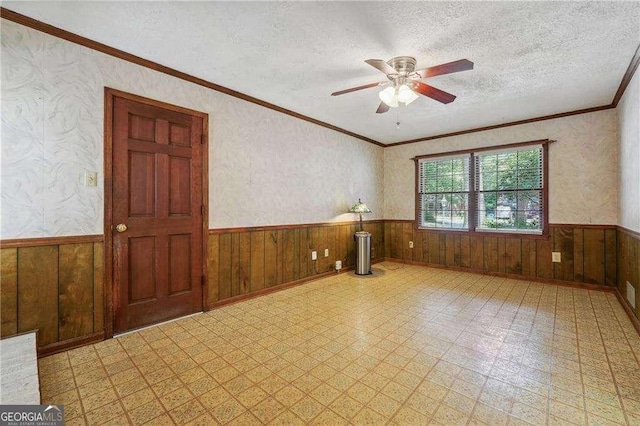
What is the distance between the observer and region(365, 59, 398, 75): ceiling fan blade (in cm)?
225

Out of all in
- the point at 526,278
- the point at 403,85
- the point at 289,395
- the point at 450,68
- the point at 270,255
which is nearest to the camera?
the point at 289,395

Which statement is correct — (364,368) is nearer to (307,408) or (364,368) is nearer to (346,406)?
(346,406)

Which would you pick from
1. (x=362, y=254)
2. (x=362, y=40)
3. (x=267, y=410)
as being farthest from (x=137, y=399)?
(x=362, y=254)

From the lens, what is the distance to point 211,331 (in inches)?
108

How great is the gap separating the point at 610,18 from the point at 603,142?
2635mm

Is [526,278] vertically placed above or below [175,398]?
above

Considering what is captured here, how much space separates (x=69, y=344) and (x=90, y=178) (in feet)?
4.55

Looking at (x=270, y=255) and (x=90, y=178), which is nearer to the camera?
(x=90, y=178)

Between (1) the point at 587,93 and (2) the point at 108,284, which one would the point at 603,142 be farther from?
(2) the point at 108,284

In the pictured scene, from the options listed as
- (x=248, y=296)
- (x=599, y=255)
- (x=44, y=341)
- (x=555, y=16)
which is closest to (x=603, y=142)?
(x=599, y=255)

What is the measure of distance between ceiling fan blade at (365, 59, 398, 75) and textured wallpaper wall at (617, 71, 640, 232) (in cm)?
239

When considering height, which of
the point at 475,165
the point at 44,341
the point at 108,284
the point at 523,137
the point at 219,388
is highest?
the point at 523,137

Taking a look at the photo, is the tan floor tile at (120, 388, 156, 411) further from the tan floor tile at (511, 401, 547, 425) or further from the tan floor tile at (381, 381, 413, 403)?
the tan floor tile at (511, 401, 547, 425)

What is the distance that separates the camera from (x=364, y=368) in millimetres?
2113
